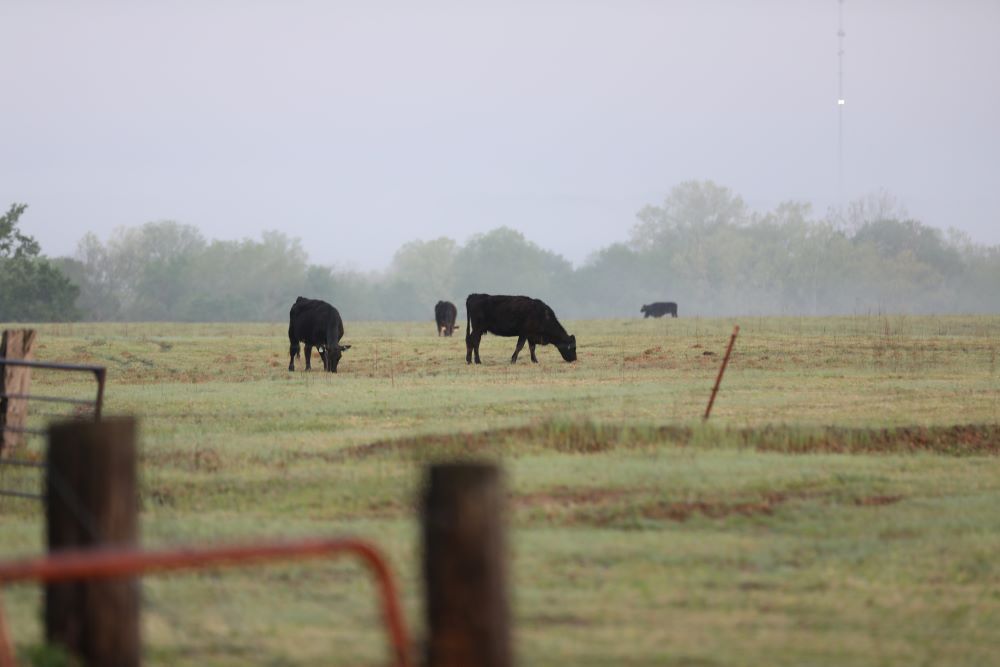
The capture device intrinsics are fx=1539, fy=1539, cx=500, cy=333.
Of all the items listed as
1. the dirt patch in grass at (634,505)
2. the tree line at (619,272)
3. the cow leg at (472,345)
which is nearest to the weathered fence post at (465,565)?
the dirt patch in grass at (634,505)

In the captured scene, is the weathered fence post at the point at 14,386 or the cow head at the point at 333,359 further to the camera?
the cow head at the point at 333,359

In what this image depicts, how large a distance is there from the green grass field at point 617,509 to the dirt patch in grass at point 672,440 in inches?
1.9

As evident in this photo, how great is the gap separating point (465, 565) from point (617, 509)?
8708 millimetres

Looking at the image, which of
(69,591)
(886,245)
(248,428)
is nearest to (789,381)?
(248,428)

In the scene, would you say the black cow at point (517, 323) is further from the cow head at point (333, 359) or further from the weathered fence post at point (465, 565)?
the weathered fence post at point (465, 565)

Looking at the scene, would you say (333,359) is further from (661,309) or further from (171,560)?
(661,309)

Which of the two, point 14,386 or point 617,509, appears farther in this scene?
point 14,386

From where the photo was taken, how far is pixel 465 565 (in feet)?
→ 17.9

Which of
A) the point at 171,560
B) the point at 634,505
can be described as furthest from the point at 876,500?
the point at 171,560

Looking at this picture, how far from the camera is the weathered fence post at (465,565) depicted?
213 inches

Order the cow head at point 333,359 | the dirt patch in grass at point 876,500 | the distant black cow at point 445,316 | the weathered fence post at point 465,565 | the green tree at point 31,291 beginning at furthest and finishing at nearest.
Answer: the green tree at point 31,291, the distant black cow at point 445,316, the cow head at point 333,359, the dirt patch in grass at point 876,500, the weathered fence post at point 465,565

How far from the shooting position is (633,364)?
3678cm

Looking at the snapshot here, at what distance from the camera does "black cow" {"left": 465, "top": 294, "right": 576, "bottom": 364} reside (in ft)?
127

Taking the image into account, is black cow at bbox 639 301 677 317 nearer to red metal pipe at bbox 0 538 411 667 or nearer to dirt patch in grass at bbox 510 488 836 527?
dirt patch in grass at bbox 510 488 836 527
